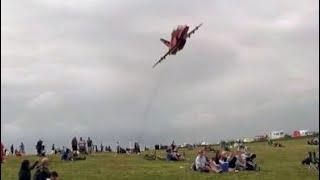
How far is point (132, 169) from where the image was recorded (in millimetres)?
45750

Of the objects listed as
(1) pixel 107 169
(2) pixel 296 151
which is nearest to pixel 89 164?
(1) pixel 107 169

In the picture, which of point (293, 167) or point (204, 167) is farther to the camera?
point (293, 167)

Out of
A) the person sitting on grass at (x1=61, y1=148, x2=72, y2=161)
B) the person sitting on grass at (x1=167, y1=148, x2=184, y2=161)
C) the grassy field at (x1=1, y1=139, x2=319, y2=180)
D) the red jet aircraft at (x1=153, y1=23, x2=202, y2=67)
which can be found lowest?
the grassy field at (x1=1, y1=139, x2=319, y2=180)

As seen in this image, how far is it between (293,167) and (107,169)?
12973 mm

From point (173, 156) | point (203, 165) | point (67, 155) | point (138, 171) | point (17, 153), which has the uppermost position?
point (17, 153)

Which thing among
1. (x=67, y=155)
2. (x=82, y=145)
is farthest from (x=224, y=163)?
(x=82, y=145)

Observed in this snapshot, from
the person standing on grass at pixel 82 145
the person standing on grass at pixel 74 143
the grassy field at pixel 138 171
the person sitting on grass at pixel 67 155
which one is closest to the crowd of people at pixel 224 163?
the grassy field at pixel 138 171

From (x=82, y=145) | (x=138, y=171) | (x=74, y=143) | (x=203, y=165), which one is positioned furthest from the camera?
(x=82, y=145)

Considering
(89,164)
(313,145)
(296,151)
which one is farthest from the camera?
(313,145)

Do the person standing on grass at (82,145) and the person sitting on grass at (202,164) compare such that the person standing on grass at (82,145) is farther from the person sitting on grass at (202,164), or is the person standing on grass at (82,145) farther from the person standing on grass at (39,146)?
the person sitting on grass at (202,164)

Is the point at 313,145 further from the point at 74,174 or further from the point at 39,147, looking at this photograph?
the point at 74,174

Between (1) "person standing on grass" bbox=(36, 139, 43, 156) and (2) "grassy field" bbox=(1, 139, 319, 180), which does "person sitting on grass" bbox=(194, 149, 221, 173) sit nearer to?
(2) "grassy field" bbox=(1, 139, 319, 180)

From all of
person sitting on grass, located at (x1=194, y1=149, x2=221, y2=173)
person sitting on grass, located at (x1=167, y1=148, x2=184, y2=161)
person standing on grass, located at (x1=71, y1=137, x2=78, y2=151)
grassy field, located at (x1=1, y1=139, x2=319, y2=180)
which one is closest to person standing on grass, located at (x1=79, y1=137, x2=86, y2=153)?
person standing on grass, located at (x1=71, y1=137, x2=78, y2=151)

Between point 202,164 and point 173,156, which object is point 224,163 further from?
point 173,156
